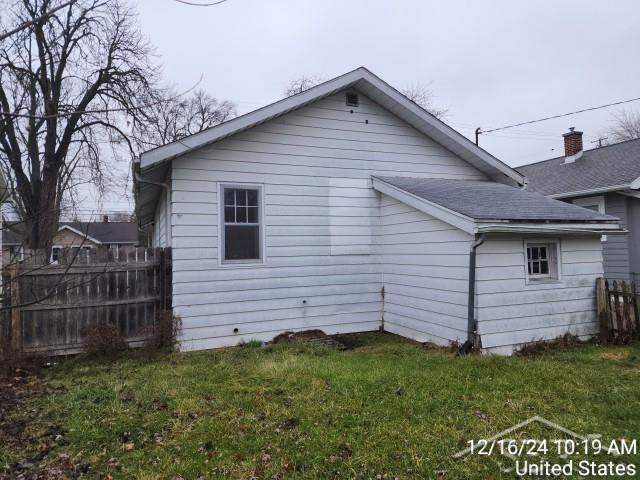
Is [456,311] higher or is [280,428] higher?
[456,311]

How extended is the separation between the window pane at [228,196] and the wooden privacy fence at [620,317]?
6.94 metres

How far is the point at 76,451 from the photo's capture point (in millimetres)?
3484

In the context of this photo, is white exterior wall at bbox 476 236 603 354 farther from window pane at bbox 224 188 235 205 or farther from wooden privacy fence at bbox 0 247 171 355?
wooden privacy fence at bbox 0 247 171 355

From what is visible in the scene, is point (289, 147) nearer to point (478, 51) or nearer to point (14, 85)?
point (14, 85)

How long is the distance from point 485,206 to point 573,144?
12872 mm

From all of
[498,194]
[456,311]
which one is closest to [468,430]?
[456,311]

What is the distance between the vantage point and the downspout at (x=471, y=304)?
6.18 metres

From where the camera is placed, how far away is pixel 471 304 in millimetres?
6254

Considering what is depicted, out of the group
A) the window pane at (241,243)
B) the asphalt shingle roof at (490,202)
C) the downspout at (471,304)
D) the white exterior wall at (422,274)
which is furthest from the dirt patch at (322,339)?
the asphalt shingle roof at (490,202)

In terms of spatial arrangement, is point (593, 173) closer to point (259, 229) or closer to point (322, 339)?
point (322, 339)

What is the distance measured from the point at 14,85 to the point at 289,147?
540 inches

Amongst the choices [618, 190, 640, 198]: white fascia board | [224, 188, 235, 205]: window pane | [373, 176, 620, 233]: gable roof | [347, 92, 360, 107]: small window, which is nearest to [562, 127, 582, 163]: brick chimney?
[618, 190, 640, 198]: white fascia board

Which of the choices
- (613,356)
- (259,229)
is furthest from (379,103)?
(613,356)

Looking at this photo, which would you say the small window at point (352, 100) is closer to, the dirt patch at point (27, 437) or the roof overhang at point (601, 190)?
the dirt patch at point (27, 437)
